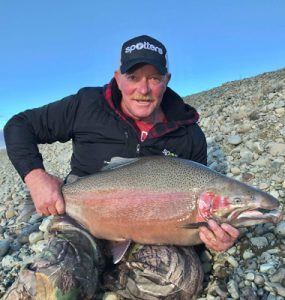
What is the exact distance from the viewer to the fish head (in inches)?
132

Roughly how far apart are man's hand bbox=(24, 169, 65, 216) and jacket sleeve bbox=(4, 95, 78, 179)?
1.16 feet

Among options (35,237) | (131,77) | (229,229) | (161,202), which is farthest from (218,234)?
(35,237)

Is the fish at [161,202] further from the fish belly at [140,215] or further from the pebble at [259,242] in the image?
the pebble at [259,242]

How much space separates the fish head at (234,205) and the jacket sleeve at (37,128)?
1631mm

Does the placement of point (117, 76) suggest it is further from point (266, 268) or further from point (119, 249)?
point (266, 268)

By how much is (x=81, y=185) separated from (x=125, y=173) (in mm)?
402

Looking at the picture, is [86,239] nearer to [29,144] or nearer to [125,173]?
[125,173]

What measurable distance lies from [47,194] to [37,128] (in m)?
0.88

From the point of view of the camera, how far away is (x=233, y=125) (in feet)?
28.5

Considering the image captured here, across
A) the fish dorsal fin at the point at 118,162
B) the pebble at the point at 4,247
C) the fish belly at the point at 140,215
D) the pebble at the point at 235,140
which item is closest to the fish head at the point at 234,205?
the fish belly at the point at 140,215

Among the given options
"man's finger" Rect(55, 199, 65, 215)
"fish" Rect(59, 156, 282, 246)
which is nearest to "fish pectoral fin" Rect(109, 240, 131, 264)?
"fish" Rect(59, 156, 282, 246)

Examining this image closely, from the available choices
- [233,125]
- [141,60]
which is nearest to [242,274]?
[141,60]

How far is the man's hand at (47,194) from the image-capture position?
11.9 feet

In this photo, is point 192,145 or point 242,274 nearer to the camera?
point 242,274
